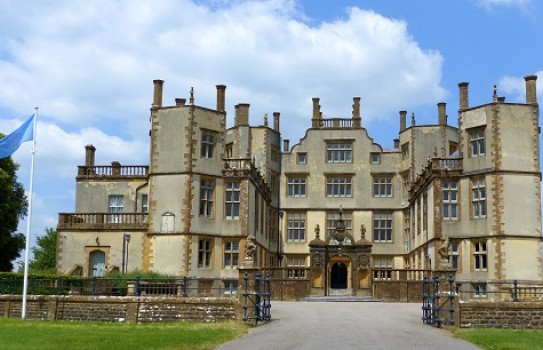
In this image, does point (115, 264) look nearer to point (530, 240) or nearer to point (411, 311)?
Answer: point (411, 311)

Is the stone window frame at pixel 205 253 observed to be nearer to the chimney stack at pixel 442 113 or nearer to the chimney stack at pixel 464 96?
the chimney stack at pixel 464 96

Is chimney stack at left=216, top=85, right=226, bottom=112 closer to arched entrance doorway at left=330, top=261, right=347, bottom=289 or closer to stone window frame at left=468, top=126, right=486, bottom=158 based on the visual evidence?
stone window frame at left=468, top=126, right=486, bottom=158

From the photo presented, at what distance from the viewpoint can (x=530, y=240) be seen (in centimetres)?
3900

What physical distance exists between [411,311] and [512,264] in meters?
9.89

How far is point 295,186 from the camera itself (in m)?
54.2

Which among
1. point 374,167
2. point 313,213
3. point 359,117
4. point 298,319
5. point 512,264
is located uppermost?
point 359,117

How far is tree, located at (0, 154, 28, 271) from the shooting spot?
43906mm

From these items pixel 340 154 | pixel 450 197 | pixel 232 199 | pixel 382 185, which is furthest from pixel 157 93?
pixel 382 185

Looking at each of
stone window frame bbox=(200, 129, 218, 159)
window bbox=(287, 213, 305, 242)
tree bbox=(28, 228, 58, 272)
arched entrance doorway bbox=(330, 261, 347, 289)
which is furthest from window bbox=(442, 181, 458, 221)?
tree bbox=(28, 228, 58, 272)

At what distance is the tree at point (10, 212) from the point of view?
43.9 m

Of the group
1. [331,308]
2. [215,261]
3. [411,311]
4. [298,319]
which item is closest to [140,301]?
[298,319]

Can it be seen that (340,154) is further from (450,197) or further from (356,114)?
(450,197)

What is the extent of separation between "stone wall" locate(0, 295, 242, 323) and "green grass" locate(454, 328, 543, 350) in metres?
8.02

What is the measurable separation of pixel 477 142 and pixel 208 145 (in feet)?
50.5
